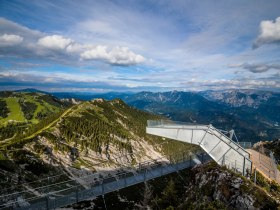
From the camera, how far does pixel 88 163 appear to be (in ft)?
604

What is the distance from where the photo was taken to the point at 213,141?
3312 cm

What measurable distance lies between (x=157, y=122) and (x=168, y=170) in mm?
12274

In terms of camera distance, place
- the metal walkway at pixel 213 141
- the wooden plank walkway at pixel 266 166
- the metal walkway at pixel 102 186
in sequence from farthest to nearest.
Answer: the wooden plank walkway at pixel 266 166
the metal walkway at pixel 213 141
the metal walkway at pixel 102 186

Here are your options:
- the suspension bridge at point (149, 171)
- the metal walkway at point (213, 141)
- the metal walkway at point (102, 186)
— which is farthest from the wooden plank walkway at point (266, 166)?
the metal walkway at point (102, 186)

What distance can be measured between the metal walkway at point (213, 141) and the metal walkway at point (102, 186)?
3.64 meters

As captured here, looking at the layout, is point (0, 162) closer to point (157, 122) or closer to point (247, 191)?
point (157, 122)

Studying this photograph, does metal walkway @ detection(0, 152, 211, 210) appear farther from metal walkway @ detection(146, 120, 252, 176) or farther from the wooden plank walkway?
the wooden plank walkway

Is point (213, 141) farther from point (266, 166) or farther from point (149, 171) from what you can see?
point (149, 171)

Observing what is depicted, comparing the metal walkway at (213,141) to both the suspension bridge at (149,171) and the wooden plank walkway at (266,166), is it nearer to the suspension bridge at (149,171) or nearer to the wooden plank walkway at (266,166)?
the suspension bridge at (149,171)

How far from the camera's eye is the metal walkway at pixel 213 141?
2875cm

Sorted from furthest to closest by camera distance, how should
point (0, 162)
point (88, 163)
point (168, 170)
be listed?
point (88, 163)
point (0, 162)
point (168, 170)

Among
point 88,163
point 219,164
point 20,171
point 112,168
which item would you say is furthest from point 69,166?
point 219,164

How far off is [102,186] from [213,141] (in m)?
15.0

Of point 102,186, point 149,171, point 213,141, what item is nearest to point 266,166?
point 213,141
